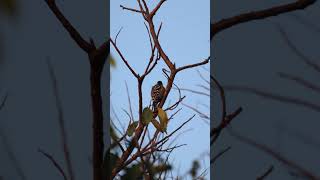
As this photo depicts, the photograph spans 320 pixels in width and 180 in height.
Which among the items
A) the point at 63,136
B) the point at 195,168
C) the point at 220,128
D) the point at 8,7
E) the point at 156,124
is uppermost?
the point at 8,7

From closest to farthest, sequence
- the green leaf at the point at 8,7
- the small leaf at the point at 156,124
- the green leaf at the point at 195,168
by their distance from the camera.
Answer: the green leaf at the point at 8,7 → the small leaf at the point at 156,124 → the green leaf at the point at 195,168

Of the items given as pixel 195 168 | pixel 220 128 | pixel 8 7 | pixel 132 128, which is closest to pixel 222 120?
pixel 220 128

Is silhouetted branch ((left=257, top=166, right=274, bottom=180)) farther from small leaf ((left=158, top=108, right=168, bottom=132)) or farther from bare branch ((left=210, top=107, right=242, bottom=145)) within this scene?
small leaf ((left=158, top=108, right=168, bottom=132))

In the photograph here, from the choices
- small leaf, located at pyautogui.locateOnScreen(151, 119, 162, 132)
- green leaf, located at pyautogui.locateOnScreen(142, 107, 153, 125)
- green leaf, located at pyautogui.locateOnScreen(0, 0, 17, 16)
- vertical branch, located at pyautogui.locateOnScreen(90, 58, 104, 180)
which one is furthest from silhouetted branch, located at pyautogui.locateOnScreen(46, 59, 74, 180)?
small leaf, located at pyautogui.locateOnScreen(151, 119, 162, 132)

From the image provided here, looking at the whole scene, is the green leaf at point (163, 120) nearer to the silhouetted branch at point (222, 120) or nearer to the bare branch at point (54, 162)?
the silhouetted branch at point (222, 120)

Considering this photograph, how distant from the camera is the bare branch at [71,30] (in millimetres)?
522

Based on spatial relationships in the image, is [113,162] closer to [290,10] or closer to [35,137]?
[35,137]

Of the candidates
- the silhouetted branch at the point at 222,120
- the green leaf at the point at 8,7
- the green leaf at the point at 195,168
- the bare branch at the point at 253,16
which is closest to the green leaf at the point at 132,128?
the silhouetted branch at the point at 222,120

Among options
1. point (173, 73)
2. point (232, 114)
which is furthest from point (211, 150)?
point (173, 73)

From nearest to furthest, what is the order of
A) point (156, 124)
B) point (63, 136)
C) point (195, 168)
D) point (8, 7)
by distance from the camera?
point (8, 7) → point (63, 136) → point (156, 124) → point (195, 168)

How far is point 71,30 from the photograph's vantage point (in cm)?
54

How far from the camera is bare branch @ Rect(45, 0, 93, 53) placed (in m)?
0.52

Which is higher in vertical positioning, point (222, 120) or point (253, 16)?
point (253, 16)

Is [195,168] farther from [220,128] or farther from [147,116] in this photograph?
[220,128]
